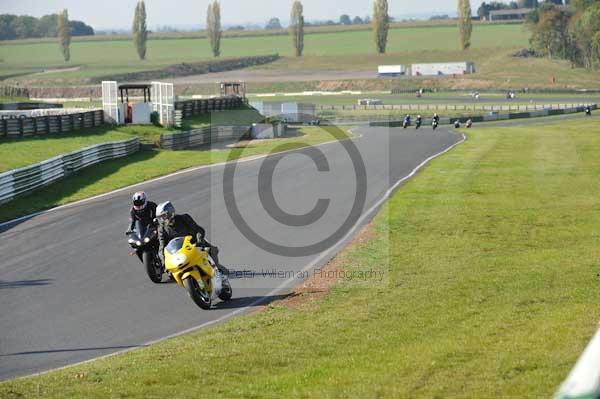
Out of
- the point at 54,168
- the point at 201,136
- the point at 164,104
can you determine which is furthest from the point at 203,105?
the point at 54,168

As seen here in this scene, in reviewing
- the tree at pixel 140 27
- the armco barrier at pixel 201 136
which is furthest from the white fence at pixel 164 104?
the tree at pixel 140 27

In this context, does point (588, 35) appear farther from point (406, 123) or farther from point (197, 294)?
point (197, 294)

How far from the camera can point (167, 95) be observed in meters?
58.2

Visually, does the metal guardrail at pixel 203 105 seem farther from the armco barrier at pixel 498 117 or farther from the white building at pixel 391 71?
the white building at pixel 391 71

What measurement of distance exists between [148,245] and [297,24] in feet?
540

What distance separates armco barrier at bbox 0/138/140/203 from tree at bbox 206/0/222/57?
439ft

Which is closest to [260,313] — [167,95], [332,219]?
[332,219]

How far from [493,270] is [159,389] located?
9.51 metres

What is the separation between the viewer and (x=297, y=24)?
179 m

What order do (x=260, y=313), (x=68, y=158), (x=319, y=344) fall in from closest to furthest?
(x=319, y=344)
(x=260, y=313)
(x=68, y=158)

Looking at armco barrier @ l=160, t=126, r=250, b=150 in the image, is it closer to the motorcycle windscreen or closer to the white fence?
the white fence

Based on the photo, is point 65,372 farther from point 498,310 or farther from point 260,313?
point 498,310

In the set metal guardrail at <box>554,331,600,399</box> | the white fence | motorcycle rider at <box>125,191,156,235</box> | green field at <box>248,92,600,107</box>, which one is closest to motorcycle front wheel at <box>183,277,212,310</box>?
motorcycle rider at <box>125,191,156,235</box>

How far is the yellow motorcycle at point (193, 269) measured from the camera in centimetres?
1523
